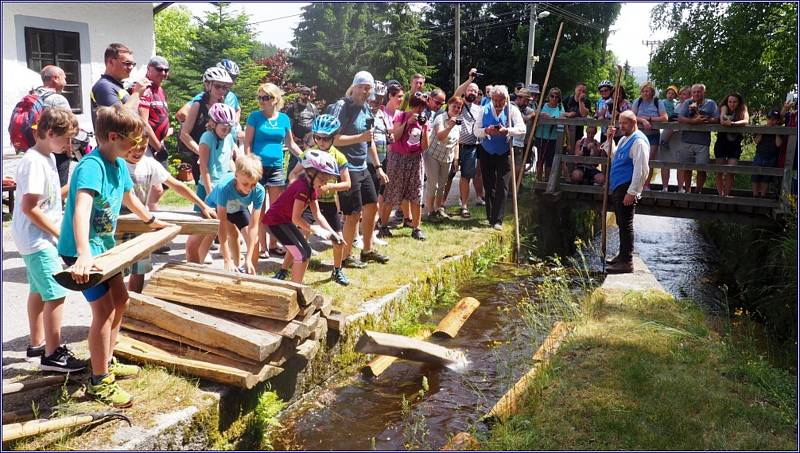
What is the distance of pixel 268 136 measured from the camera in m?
6.47

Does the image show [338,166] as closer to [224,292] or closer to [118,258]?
[224,292]

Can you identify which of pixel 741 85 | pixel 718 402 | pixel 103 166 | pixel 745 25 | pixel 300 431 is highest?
pixel 745 25

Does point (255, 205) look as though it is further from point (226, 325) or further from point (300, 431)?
point (300, 431)

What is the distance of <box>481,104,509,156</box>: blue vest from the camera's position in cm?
922

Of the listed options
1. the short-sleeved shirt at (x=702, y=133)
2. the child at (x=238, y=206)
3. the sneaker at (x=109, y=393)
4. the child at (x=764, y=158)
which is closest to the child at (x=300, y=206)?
the child at (x=238, y=206)

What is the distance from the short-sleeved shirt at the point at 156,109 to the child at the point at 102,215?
9.46 ft

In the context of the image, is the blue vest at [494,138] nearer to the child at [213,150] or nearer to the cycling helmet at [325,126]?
the cycling helmet at [325,126]

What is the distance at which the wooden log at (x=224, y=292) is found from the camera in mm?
4504

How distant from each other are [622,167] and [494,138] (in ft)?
6.71

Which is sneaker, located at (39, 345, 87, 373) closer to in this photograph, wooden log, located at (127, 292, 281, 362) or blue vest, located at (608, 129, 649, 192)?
wooden log, located at (127, 292, 281, 362)

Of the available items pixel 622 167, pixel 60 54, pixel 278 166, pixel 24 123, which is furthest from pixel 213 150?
pixel 60 54

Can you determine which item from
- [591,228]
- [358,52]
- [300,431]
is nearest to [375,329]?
[300,431]

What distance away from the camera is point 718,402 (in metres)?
4.08

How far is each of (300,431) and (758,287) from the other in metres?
7.10
